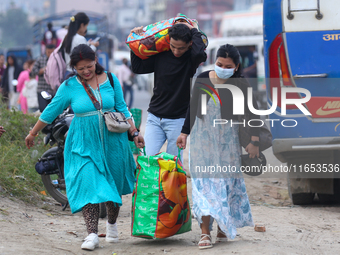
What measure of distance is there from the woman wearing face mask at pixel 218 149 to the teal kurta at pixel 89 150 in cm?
62

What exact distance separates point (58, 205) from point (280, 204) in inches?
100

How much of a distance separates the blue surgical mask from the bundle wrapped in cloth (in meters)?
0.47

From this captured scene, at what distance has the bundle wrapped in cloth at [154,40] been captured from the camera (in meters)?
4.48

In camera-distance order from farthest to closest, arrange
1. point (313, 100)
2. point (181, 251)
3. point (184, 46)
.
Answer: point (313, 100) → point (184, 46) → point (181, 251)

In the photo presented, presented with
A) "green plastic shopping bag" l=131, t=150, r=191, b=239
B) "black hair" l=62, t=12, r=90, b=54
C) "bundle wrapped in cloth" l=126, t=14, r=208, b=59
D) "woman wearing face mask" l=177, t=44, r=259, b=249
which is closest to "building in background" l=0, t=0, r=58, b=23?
"black hair" l=62, t=12, r=90, b=54

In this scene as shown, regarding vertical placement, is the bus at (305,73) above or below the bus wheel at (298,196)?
above

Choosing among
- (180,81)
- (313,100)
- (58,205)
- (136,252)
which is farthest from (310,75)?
(58,205)

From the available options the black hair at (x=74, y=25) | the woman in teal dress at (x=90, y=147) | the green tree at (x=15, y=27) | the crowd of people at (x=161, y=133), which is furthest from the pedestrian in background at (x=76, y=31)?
the green tree at (x=15, y=27)

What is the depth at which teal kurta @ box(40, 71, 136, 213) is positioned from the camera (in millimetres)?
4168

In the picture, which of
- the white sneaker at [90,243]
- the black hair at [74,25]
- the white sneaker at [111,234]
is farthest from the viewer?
the black hair at [74,25]

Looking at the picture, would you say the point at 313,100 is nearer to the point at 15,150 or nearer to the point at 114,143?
the point at 114,143

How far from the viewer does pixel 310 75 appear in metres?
5.16

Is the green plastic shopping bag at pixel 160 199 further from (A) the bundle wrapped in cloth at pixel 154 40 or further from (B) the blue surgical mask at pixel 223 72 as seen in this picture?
(A) the bundle wrapped in cloth at pixel 154 40

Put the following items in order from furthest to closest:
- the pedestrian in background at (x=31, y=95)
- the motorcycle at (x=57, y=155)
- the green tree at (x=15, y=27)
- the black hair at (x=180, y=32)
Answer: the green tree at (x=15, y=27) → the pedestrian in background at (x=31, y=95) → the motorcycle at (x=57, y=155) → the black hair at (x=180, y=32)
